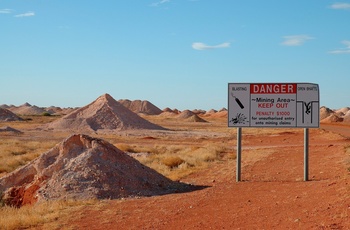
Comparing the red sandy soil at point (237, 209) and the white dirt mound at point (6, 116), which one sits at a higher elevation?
the white dirt mound at point (6, 116)

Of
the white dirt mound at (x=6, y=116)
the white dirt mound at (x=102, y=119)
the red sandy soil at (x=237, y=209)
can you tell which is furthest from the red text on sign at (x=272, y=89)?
the white dirt mound at (x=6, y=116)

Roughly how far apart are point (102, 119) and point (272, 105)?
50415 millimetres

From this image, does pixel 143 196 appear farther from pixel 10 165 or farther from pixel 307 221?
pixel 10 165

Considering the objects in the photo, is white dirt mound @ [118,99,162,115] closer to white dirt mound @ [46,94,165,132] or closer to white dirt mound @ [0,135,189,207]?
white dirt mound @ [46,94,165,132]

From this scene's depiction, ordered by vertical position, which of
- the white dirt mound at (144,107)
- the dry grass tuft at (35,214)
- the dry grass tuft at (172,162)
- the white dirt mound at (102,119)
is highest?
the white dirt mound at (144,107)

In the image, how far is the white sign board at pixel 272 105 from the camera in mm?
15906

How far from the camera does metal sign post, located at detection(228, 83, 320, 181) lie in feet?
52.2

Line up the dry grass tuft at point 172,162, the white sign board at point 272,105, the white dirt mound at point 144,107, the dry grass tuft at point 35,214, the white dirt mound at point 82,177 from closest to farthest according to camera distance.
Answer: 1. the dry grass tuft at point 35,214
2. the white dirt mound at point 82,177
3. the white sign board at point 272,105
4. the dry grass tuft at point 172,162
5. the white dirt mound at point 144,107

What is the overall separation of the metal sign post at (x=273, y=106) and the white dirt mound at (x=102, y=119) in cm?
4584

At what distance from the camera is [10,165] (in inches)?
1016

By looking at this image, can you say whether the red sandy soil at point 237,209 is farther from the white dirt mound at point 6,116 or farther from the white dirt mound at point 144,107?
the white dirt mound at point 144,107

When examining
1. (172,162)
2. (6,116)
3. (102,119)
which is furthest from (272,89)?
(6,116)

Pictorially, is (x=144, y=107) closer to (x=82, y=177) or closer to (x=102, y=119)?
(x=102, y=119)

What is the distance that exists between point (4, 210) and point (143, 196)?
3.59 m
